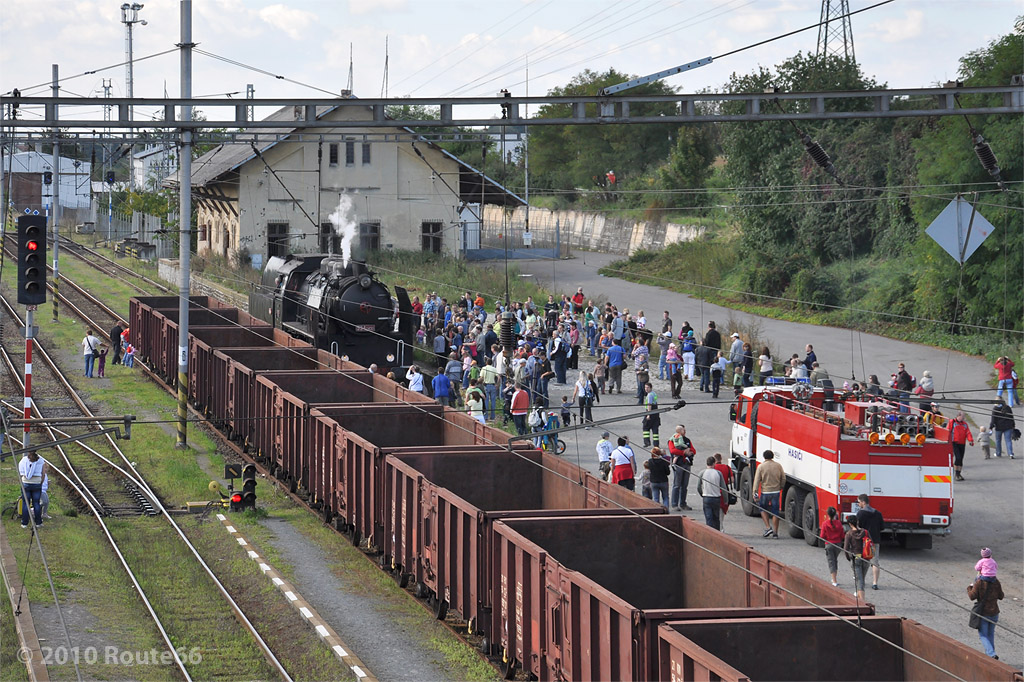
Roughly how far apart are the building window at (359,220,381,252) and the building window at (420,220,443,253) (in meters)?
2.22

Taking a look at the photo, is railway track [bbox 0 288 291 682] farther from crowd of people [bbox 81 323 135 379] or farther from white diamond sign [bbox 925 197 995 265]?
white diamond sign [bbox 925 197 995 265]

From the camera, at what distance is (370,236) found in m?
58.7

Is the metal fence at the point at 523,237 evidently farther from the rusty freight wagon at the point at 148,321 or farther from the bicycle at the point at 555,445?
the bicycle at the point at 555,445

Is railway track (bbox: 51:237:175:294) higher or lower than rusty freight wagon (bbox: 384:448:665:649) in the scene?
higher

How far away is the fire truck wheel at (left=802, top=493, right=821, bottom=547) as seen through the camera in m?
20.3

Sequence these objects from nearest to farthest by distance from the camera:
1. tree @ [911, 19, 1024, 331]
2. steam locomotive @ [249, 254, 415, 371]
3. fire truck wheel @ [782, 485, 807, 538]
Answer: fire truck wheel @ [782, 485, 807, 538] < steam locomotive @ [249, 254, 415, 371] < tree @ [911, 19, 1024, 331]

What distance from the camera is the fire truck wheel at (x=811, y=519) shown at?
20.3 m

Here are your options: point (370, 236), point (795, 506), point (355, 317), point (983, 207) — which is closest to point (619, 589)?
point (795, 506)

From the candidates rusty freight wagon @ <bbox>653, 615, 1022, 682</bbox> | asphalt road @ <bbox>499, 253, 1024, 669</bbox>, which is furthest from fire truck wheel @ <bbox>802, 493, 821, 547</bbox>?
rusty freight wagon @ <bbox>653, 615, 1022, 682</bbox>

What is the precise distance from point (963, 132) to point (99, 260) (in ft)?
162

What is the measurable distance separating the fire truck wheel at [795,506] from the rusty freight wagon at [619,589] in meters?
7.98

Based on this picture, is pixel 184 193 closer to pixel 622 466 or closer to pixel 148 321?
pixel 622 466

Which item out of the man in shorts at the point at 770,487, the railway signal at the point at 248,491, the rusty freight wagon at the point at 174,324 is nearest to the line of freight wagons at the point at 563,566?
the railway signal at the point at 248,491

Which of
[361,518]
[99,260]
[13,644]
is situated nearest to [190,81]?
[361,518]
